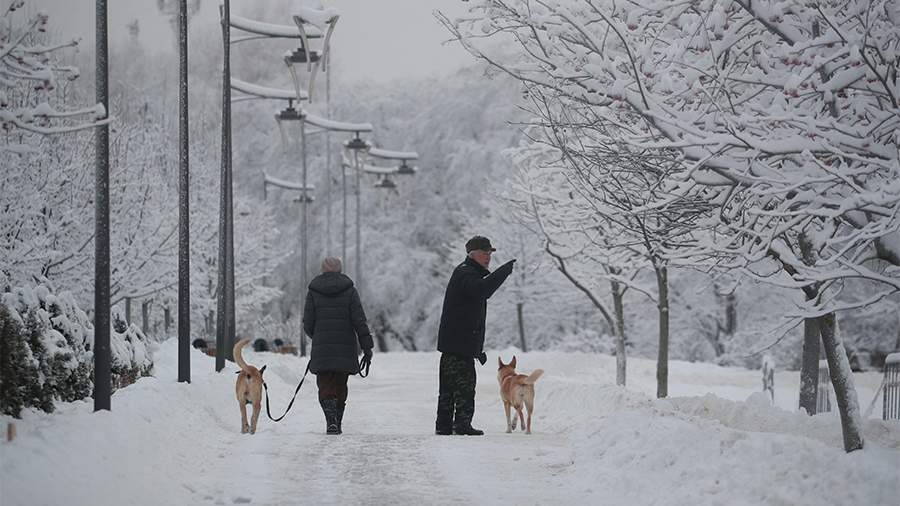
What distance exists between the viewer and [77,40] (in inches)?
337

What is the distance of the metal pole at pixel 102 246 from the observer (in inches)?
441

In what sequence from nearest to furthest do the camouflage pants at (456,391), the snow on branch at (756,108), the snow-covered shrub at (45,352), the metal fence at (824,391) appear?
the snow on branch at (756,108) → the snow-covered shrub at (45,352) → the camouflage pants at (456,391) → the metal fence at (824,391)

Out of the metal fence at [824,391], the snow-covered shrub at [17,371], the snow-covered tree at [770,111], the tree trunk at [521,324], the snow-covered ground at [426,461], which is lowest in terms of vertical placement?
the tree trunk at [521,324]

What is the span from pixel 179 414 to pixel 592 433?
14.6ft

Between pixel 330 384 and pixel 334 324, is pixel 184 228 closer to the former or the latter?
pixel 334 324

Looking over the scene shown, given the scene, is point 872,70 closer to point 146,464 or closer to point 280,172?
point 146,464

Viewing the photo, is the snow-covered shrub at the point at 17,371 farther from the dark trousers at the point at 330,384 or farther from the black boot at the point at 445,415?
the black boot at the point at 445,415

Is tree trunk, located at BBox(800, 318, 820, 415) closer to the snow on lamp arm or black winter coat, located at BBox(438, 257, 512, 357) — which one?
black winter coat, located at BBox(438, 257, 512, 357)

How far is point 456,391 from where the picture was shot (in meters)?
12.5

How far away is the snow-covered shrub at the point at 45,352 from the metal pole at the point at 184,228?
96cm

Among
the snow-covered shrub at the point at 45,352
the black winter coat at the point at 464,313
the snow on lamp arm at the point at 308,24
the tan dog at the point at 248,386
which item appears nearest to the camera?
the snow-covered shrub at the point at 45,352

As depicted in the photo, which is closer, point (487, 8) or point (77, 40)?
point (77, 40)

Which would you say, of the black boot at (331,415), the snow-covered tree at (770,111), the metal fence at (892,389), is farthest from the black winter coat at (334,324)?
the metal fence at (892,389)

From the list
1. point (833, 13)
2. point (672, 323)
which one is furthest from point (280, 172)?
point (833, 13)
